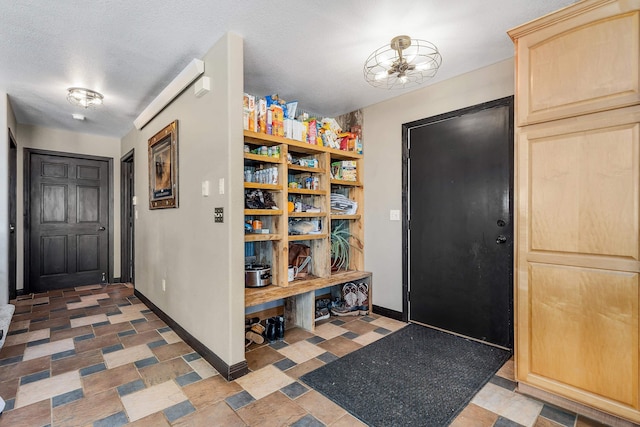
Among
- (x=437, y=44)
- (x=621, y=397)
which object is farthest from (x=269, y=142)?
(x=621, y=397)

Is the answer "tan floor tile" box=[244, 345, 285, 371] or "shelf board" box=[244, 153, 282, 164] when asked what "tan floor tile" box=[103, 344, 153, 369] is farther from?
"shelf board" box=[244, 153, 282, 164]

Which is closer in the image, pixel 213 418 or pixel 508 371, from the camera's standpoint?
pixel 213 418

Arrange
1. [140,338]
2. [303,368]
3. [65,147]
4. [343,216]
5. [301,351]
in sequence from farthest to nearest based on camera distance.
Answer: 1. [65,147]
2. [343,216]
3. [140,338]
4. [301,351]
5. [303,368]

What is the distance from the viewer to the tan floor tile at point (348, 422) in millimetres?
1640

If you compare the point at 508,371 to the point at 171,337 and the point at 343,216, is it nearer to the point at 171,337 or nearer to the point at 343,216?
the point at 343,216

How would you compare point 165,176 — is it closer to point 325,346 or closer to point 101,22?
point 101,22

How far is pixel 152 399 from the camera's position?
187 cm

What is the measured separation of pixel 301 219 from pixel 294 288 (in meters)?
0.81

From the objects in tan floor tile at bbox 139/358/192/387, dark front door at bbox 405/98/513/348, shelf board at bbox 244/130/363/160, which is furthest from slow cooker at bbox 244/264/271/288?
dark front door at bbox 405/98/513/348

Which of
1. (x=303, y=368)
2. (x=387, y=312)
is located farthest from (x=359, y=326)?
(x=303, y=368)

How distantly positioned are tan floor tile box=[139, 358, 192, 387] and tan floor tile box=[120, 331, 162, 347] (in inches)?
20.3

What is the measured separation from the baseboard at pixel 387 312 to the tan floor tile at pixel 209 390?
1.80 meters

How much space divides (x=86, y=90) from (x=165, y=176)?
Result: 43.3 inches

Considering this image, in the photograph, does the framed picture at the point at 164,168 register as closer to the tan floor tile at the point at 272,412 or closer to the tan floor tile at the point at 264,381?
the tan floor tile at the point at 264,381
